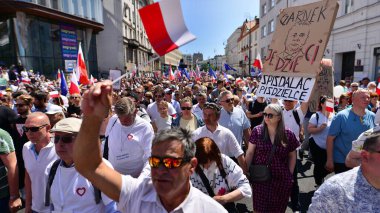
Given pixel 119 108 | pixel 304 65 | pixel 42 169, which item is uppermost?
pixel 304 65

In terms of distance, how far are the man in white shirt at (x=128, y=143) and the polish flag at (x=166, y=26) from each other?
959 millimetres

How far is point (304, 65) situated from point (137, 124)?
2144mm

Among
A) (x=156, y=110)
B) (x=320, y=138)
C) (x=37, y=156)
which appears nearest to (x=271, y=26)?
(x=156, y=110)

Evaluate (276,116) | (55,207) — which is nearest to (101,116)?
(55,207)

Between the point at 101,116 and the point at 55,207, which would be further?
the point at 55,207

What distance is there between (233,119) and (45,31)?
84.5ft

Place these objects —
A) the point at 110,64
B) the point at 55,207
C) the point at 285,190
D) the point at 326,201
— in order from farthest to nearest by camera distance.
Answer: the point at 110,64 → the point at 285,190 → the point at 55,207 → the point at 326,201

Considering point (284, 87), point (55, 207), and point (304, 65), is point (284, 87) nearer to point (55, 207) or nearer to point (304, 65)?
point (304, 65)

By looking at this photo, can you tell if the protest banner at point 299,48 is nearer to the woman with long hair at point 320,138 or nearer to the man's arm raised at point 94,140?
the woman with long hair at point 320,138

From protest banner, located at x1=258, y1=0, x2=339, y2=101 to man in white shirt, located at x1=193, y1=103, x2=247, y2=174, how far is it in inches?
34.1

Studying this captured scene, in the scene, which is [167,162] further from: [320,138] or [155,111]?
[155,111]

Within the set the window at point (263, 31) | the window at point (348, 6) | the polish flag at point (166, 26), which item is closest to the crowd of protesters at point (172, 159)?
the polish flag at point (166, 26)

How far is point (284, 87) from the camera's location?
3.37 m

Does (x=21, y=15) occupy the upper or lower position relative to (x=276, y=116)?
upper
